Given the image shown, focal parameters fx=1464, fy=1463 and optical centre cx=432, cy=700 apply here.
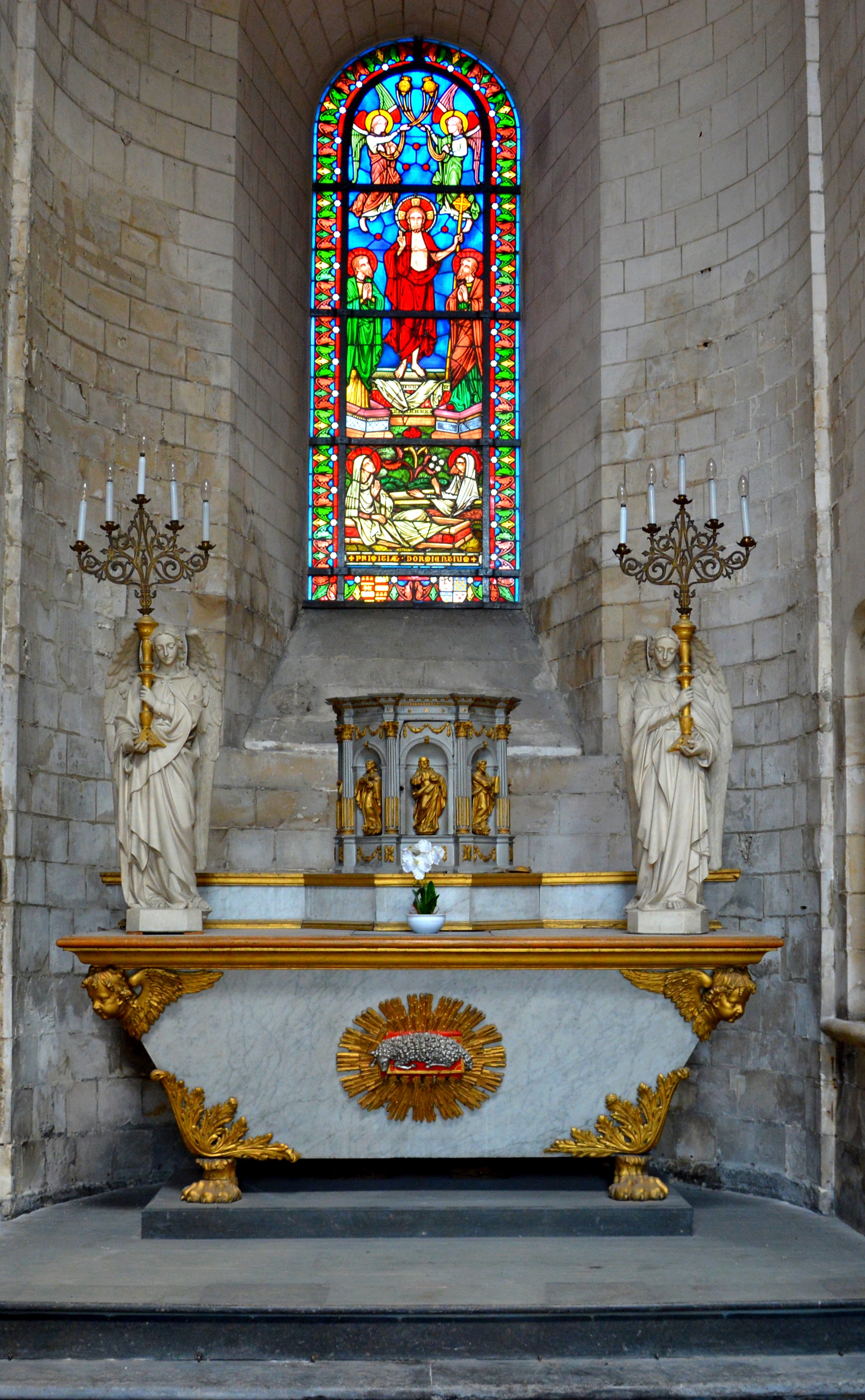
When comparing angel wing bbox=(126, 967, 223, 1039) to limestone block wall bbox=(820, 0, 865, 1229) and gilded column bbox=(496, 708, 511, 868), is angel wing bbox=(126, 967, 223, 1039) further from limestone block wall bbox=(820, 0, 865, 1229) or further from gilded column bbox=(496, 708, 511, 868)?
limestone block wall bbox=(820, 0, 865, 1229)

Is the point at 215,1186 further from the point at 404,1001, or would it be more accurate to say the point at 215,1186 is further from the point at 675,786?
the point at 675,786

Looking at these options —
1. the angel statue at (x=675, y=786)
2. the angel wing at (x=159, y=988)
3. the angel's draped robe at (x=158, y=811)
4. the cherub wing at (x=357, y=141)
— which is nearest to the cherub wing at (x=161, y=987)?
the angel wing at (x=159, y=988)

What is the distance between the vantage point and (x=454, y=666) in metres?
9.91

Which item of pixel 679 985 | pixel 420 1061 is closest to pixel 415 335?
pixel 679 985

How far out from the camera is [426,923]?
697 centimetres

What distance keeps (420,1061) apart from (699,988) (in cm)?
136

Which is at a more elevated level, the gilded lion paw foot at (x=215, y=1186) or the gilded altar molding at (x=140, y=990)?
the gilded altar molding at (x=140, y=990)

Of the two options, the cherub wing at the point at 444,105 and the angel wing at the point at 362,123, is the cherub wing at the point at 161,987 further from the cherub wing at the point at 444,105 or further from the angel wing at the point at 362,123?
the cherub wing at the point at 444,105

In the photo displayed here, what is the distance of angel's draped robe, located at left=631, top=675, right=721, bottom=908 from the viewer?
7.17m

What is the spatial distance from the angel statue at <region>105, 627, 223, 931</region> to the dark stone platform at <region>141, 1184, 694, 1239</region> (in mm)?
1369

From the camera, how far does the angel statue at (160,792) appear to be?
7.12m

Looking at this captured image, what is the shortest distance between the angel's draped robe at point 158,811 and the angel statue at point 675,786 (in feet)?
7.27

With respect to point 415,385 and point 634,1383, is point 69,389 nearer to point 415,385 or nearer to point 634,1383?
point 415,385

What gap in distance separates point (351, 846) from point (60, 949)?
178 cm
